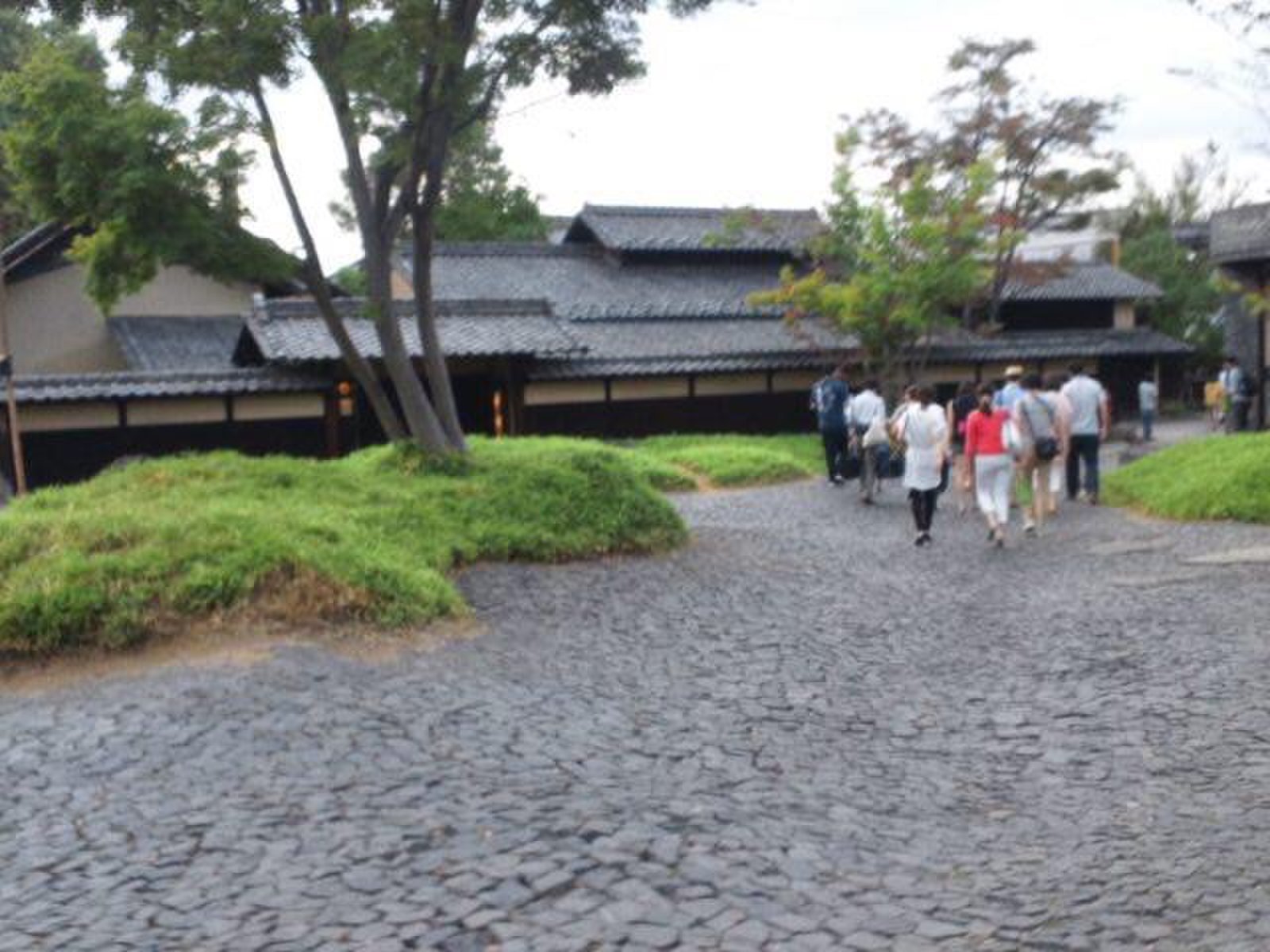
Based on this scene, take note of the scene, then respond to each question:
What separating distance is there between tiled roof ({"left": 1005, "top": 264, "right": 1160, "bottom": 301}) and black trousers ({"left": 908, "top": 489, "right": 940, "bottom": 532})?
81.5 feet

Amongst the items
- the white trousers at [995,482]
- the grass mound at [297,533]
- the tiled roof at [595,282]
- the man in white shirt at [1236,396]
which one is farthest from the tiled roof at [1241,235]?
the grass mound at [297,533]

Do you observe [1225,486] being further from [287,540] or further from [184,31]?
[184,31]

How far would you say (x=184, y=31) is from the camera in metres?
12.2

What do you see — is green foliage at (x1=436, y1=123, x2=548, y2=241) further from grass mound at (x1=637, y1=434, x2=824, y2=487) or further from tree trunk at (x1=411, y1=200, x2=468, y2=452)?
tree trunk at (x1=411, y1=200, x2=468, y2=452)

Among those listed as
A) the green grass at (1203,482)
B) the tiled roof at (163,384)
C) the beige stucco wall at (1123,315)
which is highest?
the beige stucco wall at (1123,315)

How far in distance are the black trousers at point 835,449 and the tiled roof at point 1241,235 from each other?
8831mm

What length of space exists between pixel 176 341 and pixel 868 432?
55.9ft

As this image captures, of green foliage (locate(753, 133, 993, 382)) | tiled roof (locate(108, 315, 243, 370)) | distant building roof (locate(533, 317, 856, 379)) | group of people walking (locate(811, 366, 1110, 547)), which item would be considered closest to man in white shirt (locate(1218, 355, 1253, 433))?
green foliage (locate(753, 133, 993, 382))

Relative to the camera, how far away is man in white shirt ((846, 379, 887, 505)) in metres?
18.2

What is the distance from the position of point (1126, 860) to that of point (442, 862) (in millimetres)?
2767

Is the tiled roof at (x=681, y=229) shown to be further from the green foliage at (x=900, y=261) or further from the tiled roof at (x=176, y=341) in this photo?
the tiled roof at (x=176, y=341)

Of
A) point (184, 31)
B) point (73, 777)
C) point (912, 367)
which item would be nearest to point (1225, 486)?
point (184, 31)

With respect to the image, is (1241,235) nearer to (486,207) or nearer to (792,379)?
(792,379)

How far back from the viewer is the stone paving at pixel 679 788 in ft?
15.8
